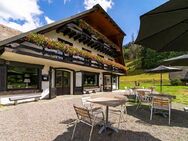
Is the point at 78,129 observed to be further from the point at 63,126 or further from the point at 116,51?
the point at 116,51

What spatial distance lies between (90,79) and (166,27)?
17362mm

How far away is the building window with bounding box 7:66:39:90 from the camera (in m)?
11.4

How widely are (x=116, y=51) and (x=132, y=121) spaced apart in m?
19.9

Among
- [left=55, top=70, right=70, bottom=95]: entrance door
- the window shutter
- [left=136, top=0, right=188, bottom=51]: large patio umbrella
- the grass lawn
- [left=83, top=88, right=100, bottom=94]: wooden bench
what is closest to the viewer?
[left=136, top=0, right=188, bottom=51]: large patio umbrella

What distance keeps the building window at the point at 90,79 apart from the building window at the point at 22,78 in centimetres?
680

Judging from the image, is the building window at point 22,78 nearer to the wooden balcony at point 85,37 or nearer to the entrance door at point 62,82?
the entrance door at point 62,82

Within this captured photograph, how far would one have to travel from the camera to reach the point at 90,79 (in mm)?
20781

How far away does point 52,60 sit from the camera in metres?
12.9

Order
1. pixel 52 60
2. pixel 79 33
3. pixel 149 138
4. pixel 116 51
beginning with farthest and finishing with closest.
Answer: pixel 116 51 < pixel 79 33 < pixel 52 60 < pixel 149 138

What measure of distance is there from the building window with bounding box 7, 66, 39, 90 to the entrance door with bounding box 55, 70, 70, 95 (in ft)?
8.09

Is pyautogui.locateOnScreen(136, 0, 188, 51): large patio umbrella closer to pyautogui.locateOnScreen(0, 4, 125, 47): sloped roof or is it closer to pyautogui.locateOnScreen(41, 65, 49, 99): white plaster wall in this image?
pyautogui.locateOnScreen(0, 4, 125, 47): sloped roof

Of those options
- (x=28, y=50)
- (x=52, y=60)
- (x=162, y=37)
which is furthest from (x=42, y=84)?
(x=162, y=37)

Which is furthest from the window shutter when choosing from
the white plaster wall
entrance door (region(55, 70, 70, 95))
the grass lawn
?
the grass lawn

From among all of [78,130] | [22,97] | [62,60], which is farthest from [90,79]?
[78,130]
